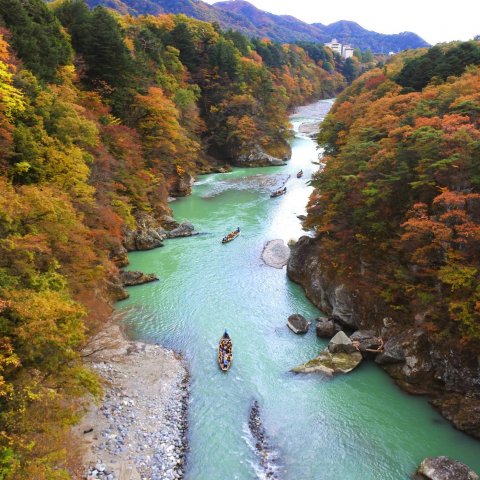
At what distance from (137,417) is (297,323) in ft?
32.4

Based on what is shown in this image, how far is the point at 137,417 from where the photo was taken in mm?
14766

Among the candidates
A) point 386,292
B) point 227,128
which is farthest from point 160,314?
point 227,128

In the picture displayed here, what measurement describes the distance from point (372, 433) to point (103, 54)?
121 feet

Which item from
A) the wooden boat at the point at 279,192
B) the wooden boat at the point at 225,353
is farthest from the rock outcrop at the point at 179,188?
the wooden boat at the point at 225,353

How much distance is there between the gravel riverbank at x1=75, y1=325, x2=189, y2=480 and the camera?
41.4 ft

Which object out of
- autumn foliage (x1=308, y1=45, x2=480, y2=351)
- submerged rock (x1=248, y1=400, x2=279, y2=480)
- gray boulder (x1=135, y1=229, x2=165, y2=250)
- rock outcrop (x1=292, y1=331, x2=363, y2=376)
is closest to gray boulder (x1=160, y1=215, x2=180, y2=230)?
gray boulder (x1=135, y1=229, x2=165, y2=250)

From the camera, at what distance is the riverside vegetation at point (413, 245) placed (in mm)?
15523

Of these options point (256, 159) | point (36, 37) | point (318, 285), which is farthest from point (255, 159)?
point (318, 285)

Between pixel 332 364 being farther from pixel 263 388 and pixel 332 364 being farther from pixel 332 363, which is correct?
pixel 263 388

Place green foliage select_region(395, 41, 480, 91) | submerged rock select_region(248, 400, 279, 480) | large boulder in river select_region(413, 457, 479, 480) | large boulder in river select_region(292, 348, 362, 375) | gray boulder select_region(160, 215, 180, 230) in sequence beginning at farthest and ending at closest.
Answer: gray boulder select_region(160, 215, 180, 230) → green foliage select_region(395, 41, 480, 91) → large boulder in river select_region(292, 348, 362, 375) → submerged rock select_region(248, 400, 279, 480) → large boulder in river select_region(413, 457, 479, 480)

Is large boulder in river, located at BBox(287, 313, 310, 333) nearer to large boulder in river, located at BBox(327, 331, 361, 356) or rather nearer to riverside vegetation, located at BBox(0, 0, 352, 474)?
large boulder in river, located at BBox(327, 331, 361, 356)

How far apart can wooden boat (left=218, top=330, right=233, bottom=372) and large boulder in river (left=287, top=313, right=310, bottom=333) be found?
3786mm

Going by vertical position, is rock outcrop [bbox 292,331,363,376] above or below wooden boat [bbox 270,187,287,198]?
above

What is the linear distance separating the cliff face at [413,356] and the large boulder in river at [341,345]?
1364 millimetres
